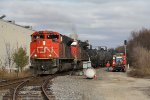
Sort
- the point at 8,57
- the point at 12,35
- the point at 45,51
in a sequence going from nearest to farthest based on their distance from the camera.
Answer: the point at 45,51, the point at 8,57, the point at 12,35

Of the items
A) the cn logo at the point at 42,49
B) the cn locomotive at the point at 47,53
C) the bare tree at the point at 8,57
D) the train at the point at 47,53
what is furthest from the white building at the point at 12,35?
the cn logo at the point at 42,49

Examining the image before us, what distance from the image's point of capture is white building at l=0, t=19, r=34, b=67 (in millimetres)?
47312

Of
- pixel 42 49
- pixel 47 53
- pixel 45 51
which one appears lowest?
pixel 47 53

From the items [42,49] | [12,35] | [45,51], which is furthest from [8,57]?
[45,51]

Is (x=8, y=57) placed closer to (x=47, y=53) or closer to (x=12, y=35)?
(x=12, y=35)

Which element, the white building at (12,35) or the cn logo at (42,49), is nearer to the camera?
the cn logo at (42,49)

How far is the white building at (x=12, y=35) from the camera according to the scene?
4731 cm

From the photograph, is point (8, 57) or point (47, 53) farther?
point (8, 57)

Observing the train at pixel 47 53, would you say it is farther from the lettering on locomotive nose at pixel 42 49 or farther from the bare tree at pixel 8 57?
the bare tree at pixel 8 57

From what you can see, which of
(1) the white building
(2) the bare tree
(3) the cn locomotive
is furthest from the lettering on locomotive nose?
(2) the bare tree

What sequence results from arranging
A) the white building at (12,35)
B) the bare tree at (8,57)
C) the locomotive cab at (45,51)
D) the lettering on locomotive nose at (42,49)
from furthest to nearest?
the bare tree at (8,57) → the white building at (12,35) → the lettering on locomotive nose at (42,49) → the locomotive cab at (45,51)

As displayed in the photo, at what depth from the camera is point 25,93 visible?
17266mm

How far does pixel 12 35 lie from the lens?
171 ft

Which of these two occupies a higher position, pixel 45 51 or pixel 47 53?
pixel 45 51
